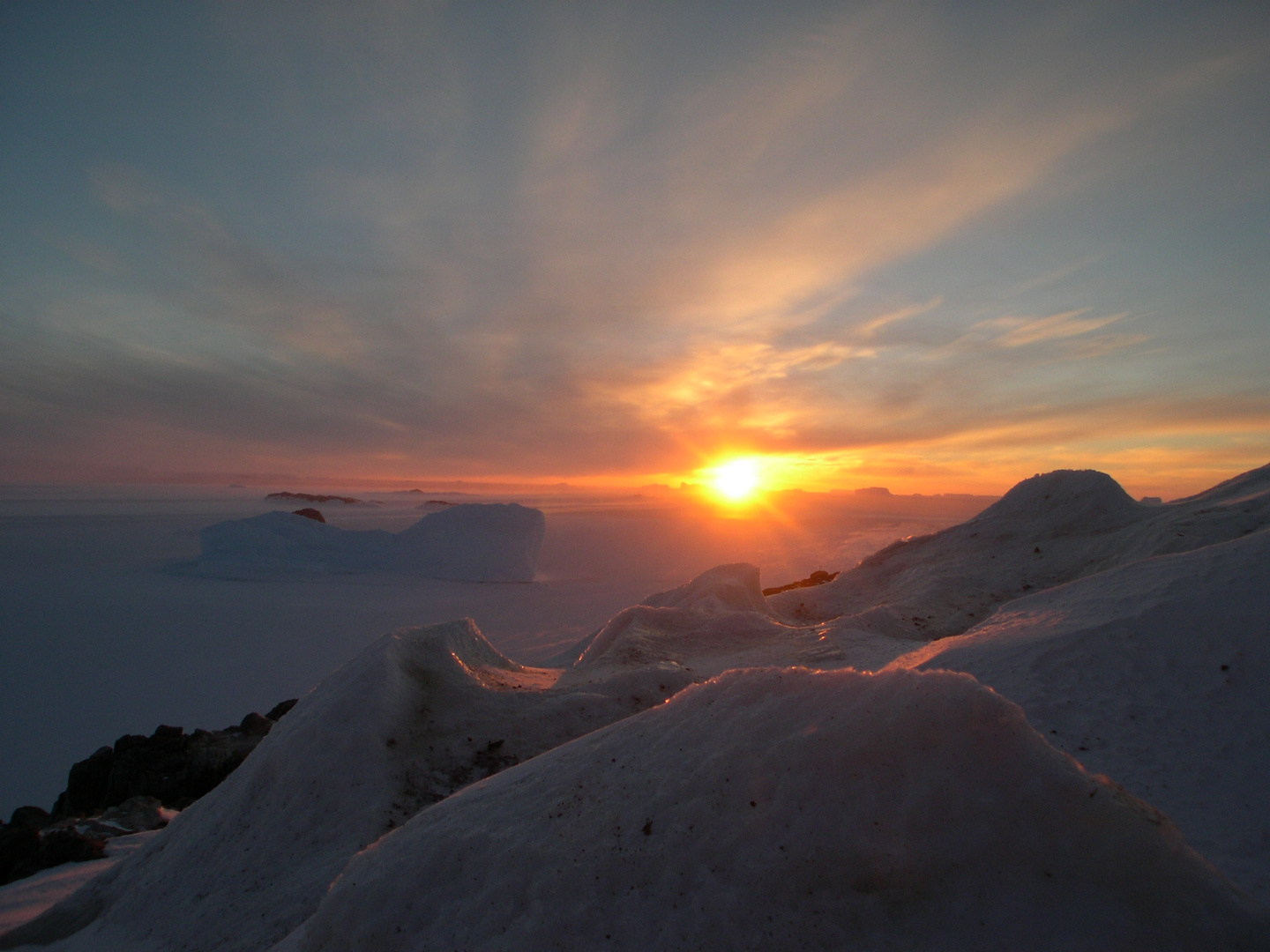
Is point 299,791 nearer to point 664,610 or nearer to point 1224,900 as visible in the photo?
point 1224,900

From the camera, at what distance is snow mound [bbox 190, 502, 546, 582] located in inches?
1129

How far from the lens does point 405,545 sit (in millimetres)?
31156

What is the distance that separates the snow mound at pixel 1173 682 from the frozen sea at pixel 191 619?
49.3 feet

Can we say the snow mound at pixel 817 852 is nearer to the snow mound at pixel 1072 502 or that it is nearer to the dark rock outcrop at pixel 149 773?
the dark rock outcrop at pixel 149 773

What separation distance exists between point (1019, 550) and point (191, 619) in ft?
79.0

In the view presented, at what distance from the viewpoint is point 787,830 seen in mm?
2098

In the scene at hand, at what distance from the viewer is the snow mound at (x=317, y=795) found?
3744 mm

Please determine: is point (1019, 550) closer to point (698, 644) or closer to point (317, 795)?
point (698, 644)

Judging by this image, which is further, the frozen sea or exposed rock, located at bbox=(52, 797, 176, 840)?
the frozen sea

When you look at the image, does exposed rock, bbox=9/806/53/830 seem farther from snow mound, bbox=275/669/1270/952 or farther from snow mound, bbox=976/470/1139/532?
snow mound, bbox=976/470/1139/532

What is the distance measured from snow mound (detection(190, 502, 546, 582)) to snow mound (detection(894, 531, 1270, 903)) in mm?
26882

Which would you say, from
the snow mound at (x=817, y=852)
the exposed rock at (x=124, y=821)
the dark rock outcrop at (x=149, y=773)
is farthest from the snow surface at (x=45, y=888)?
the snow mound at (x=817, y=852)

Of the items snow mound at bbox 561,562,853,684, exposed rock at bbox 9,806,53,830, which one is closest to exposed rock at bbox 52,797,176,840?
exposed rock at bbox 9,806,53,830

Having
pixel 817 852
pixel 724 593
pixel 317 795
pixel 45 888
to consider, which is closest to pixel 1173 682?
pixel 817 852
